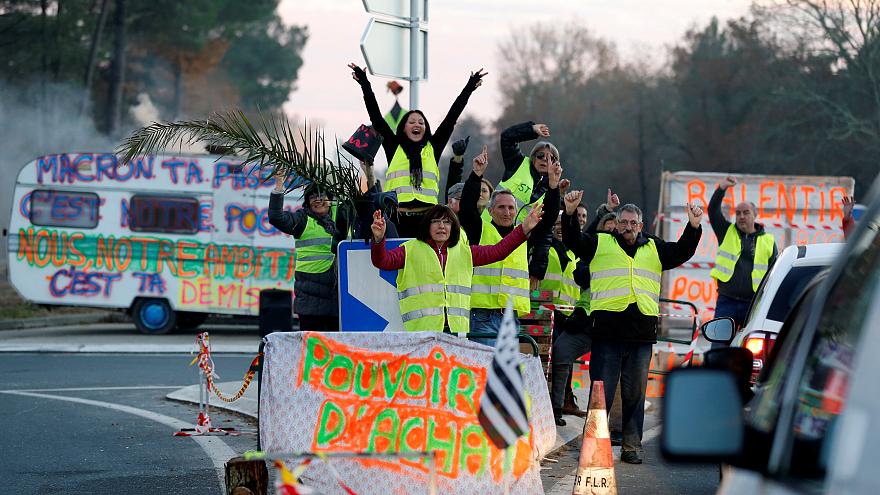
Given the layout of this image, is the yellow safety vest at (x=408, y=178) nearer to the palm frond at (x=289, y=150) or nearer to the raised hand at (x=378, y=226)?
the palm frond at (x=289, y=150)

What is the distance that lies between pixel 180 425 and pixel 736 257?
5.47 meters

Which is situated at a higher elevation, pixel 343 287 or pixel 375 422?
pixel 343 287

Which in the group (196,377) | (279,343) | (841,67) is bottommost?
(196,377)

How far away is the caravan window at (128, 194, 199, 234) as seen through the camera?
23359mm

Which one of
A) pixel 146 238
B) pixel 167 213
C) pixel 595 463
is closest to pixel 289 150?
pixel 595 463

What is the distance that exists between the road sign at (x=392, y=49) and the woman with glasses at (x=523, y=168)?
878 mm

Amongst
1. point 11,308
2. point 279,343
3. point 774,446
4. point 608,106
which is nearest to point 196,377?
point 279,343

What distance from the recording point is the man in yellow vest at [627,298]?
10.1 m

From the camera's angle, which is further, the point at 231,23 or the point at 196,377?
the point at 231,23

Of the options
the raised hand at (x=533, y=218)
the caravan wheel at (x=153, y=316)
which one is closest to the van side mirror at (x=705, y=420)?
the raised hand at (x=533, y=218)

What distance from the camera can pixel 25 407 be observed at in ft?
43.5

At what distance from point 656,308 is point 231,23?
5174 cm

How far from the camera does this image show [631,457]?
33.2 ft

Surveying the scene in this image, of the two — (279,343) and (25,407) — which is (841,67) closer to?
(25,407)
